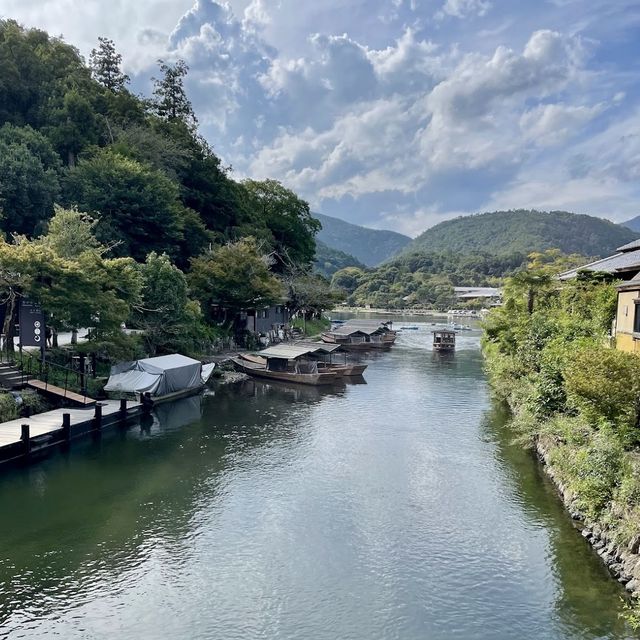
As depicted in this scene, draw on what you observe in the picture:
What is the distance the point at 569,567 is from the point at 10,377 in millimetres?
25996

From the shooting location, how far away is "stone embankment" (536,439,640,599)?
13.4m

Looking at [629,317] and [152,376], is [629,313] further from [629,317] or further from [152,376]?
[152,376]

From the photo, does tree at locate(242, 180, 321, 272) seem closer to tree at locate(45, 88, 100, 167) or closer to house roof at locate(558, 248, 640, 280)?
tree at locate(45, 88, 100, 167)

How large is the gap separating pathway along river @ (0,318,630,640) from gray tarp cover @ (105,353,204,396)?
12.3 ft

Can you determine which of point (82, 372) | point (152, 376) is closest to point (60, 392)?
point (82, 372)

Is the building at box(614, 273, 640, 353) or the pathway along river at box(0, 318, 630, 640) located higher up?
the building at box(614, 273, 640, 353)

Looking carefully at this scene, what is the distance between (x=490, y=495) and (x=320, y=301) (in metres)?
49.8

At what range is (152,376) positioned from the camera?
105ft

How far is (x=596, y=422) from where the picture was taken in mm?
18172

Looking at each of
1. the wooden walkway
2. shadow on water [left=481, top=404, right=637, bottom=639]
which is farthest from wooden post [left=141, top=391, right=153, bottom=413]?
shadow on water [left=481, top=404, right=637, bottom=639]

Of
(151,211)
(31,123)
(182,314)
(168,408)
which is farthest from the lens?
(31,123)

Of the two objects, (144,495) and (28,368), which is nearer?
(144,495)

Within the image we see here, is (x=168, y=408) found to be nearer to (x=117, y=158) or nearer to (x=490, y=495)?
(x=490, y=495)

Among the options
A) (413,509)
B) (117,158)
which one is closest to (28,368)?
(413,509)
